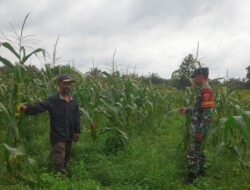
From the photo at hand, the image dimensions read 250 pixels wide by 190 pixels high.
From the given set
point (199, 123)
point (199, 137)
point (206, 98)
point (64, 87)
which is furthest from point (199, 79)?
point (64, 87)

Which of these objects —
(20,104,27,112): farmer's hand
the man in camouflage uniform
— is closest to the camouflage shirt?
the man in camouflage uniform

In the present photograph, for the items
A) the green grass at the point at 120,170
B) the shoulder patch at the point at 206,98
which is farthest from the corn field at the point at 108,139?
the shoulder patch at the point at 206,98

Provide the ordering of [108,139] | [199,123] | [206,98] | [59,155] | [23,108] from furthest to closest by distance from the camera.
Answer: [108,139], [199,123], [206,98], [59,155], [23,108]

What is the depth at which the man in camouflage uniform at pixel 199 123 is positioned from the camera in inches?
213

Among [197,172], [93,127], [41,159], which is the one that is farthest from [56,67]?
[197,172]

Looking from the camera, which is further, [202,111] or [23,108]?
[202,111]

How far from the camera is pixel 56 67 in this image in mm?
6395

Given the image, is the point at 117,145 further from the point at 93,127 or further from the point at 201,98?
the point at 201,98

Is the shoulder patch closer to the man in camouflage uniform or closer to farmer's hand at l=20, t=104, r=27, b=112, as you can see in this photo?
the man in camouflage uniform

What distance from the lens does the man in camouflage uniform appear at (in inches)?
213

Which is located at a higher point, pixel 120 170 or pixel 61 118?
pixel 61 118

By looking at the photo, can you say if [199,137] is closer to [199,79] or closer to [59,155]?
[199,79]

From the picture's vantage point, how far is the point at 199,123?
5492mm

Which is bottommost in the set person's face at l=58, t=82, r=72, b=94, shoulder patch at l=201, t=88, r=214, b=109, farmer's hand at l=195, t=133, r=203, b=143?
farmer's hand at l=195, t=133, r=203, b=143
